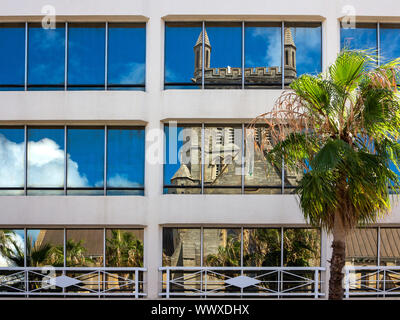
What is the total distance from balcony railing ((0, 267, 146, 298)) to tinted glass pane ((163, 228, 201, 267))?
2.94 feet

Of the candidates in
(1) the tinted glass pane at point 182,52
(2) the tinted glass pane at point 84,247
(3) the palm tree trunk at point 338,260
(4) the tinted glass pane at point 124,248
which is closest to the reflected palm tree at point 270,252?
(4) the tinted glass pane at point 124,248

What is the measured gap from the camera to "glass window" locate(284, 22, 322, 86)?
1266cm

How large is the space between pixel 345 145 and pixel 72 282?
8.37m

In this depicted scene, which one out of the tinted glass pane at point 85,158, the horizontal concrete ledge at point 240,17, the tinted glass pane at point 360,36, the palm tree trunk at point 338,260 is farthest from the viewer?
Answer: the tinted glass pane at point 360,36

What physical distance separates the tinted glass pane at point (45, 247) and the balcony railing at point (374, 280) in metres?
8.19

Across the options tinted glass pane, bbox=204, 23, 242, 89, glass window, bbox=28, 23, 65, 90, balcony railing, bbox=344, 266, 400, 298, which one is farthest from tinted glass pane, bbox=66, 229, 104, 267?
balcony railing, bbox=344, 266, 400, 298

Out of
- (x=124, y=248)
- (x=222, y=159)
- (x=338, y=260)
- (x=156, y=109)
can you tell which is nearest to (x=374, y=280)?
(x=338, y=260)

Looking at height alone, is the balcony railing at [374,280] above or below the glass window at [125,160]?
below

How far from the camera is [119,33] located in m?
12.8

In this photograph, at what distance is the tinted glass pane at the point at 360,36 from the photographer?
12641 mm

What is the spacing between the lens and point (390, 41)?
12.7 meters

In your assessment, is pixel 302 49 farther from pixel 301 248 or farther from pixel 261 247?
pixel 261 247

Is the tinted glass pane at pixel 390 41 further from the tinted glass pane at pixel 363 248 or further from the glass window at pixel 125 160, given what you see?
the glass window at pixel 125 160

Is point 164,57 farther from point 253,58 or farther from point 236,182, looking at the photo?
point 236,182
